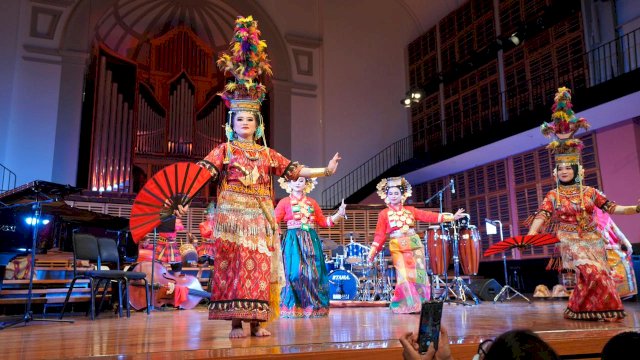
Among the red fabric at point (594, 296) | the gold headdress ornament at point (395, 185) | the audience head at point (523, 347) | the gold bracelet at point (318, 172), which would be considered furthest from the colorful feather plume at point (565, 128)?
the audience head at point (523, 347)

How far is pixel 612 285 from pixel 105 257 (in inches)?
202

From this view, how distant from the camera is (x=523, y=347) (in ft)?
3.74

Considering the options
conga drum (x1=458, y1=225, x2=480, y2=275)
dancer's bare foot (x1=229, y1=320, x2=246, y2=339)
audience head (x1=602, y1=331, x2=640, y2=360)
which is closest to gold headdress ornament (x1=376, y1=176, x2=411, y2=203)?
conga drum (x1=458, y1=225, x2=480, y2=275)

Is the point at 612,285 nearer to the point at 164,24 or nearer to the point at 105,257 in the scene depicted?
the point at 105,257

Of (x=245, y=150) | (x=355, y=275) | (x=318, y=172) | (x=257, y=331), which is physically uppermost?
(x=245, y=150)

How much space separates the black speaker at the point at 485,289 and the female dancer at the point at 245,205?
6.26m

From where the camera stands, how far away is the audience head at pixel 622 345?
129cm

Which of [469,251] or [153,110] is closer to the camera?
[469,251]

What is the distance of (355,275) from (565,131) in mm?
5314

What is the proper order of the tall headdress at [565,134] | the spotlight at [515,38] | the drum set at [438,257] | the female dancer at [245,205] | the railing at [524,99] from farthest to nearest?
the spotlight at [515,38] < the railing at [524,99] < the drum set at [438,257] < the tall headdress at [565,134] < the female dancer at [245,205]

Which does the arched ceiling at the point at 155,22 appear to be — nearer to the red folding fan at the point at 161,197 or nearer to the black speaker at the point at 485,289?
the black speaker at the point at 485,289

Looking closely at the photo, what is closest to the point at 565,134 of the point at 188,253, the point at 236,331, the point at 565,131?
the point at 565,131

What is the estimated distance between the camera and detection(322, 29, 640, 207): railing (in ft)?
33.2

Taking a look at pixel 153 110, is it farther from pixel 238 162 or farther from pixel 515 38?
pixel 238 162
